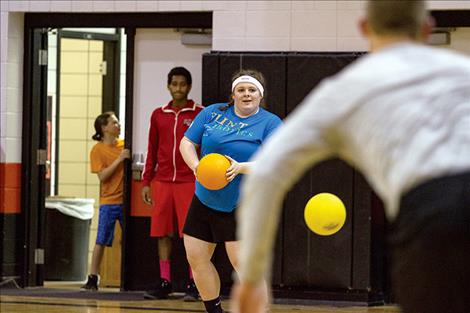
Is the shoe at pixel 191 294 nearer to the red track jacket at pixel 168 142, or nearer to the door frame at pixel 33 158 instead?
the red track jacket at pixel 168 142

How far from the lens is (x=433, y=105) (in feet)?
8.66

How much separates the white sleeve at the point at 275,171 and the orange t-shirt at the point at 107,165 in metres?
7.48

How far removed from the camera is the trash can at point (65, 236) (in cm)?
1123

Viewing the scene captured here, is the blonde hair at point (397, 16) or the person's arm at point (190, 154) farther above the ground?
the blonde hair at point (397, 16)

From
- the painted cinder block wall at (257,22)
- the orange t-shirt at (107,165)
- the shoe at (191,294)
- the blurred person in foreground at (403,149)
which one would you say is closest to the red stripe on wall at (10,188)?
the painted cinder block wall at (257,22)

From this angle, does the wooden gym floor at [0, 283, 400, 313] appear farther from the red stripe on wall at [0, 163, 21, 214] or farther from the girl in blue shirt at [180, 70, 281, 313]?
the girl in blue shirt at [180, 70, 281, 313]

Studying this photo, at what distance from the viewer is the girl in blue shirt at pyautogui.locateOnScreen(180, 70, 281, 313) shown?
6.64 metres

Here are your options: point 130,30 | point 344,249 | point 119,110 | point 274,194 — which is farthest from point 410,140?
point 119,110

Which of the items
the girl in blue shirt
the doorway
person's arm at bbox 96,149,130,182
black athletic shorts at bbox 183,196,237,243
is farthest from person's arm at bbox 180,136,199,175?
the doorway

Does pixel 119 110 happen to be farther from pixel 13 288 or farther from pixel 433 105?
pixel 433 105

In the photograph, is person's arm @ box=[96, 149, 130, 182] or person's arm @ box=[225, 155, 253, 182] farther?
person's arm @ box=[96, 149, 130, 182]

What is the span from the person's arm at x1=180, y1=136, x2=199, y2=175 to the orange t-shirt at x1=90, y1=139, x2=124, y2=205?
3.35 metres

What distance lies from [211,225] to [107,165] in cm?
391

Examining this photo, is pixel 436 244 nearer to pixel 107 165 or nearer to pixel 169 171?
pixel 169 171
